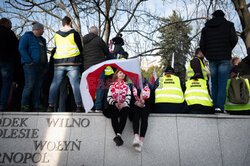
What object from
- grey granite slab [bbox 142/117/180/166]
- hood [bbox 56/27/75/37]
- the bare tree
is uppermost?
the bare tree

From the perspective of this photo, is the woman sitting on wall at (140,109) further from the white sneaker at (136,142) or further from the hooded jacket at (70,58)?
the hooded jacket at (70,58)

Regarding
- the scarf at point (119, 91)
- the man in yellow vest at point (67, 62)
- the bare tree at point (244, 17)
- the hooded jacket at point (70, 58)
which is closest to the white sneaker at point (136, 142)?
the scarf at point (119, 91)

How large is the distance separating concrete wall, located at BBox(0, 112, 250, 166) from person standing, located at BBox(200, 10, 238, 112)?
1.94 feet

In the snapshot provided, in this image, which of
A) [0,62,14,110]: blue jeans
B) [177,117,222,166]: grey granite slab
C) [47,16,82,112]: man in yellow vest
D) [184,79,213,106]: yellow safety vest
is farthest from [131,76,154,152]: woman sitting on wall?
[0,62,14,110]: blue jeans

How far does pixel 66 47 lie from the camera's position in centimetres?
462

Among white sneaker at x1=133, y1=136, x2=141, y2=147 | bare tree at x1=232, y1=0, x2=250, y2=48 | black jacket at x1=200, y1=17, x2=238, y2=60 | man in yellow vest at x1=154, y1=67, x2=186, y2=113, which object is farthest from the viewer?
bare tree at x1=232, y1=0, x2=250, y2=48

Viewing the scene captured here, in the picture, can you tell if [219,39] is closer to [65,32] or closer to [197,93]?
[197,93]

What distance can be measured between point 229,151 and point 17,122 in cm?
427

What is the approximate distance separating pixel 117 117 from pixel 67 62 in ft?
5.69

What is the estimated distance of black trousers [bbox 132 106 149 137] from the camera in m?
3.81

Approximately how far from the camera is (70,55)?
458cm

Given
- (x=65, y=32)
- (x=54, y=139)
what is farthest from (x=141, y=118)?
(x=65, y=32)

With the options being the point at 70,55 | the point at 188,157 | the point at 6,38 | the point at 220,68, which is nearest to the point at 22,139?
the point at 70,55

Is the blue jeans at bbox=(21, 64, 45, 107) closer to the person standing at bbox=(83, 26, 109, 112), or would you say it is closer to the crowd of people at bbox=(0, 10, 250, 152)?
the crowd of people at bbox=(0, 10, 250, 152)
